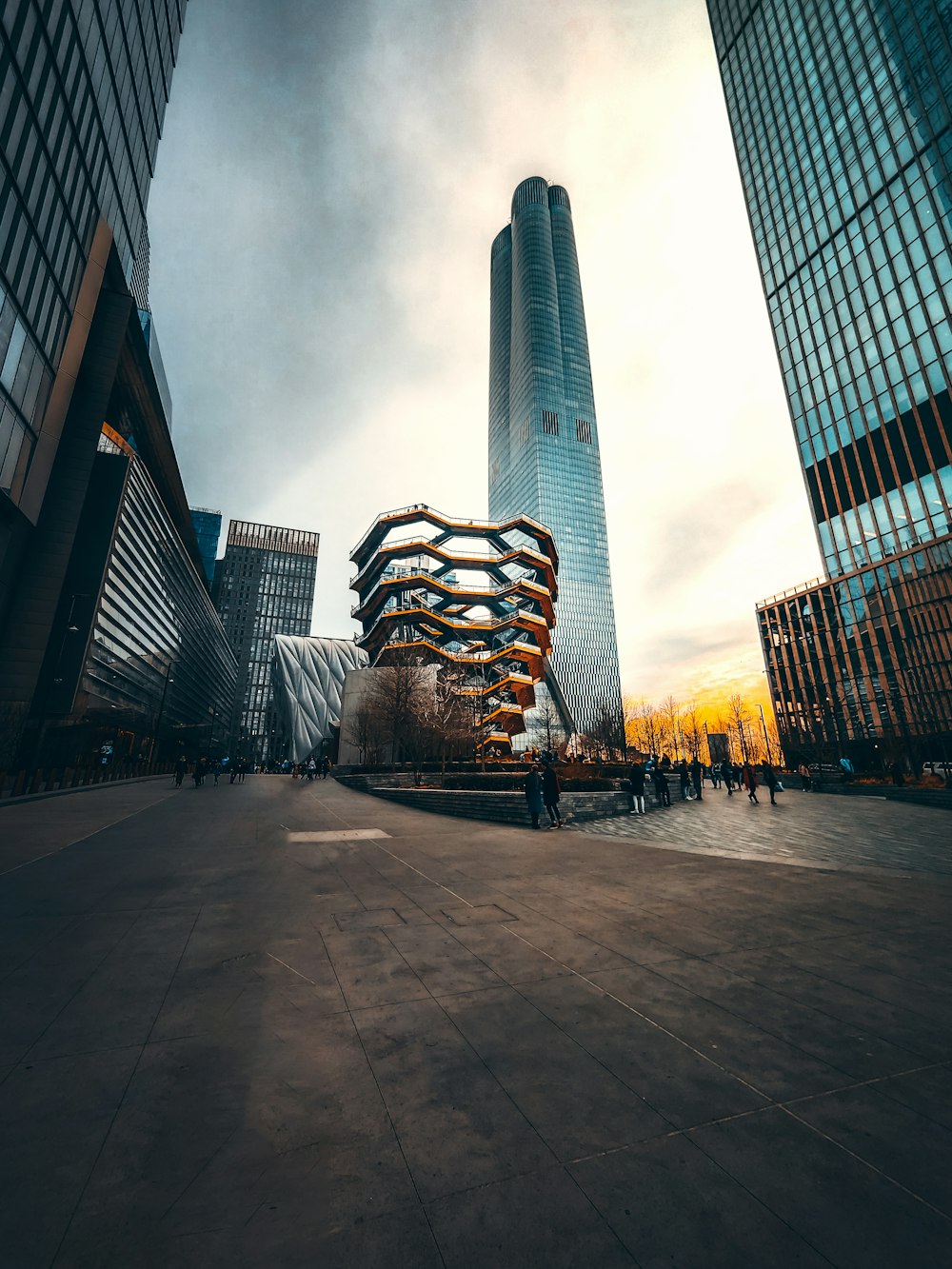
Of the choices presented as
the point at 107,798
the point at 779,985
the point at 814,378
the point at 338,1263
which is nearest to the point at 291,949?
the point at 338,1263

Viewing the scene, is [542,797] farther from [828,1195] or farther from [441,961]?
[828,1195]

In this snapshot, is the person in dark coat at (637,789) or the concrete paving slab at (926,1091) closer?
the concrete paving slab at (926,1091)

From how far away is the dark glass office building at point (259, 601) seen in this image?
13438 cm

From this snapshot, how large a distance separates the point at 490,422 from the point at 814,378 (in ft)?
457

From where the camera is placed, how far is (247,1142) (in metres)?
2.55

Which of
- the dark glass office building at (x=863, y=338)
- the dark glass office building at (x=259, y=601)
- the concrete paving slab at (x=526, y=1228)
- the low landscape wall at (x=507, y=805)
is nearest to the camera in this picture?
the concrete paving slab at (x=526, y=1228)

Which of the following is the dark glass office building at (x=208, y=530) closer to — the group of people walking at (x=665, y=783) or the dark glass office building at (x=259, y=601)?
the dark glass office building at (x=259, y=601)

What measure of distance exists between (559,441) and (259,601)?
99.1 m

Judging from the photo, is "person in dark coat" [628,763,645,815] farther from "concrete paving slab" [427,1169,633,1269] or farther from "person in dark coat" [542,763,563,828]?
"concrete paving slab" [427,1169,633,1269]

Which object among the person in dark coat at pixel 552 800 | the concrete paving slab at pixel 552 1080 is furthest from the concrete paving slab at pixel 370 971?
the person in dark coat at pixel 552 800

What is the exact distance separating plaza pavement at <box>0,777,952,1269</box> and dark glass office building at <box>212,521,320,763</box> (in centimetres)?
12967

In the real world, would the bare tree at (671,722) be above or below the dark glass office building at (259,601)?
below

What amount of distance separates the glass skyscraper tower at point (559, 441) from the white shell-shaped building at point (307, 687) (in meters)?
55.5

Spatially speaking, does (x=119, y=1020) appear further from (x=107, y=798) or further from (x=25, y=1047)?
(x=107, y=798)
